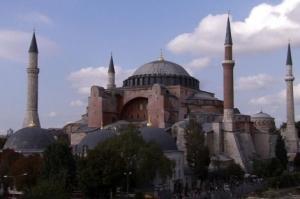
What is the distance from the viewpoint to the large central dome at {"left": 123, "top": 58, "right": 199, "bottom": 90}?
4406cm

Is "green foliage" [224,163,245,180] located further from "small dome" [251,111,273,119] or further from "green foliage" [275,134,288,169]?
"small dome" [251,111,273,119]

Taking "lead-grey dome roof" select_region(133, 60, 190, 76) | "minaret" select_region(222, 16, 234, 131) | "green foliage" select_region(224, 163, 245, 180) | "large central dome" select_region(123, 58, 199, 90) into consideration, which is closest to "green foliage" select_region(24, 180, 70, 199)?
"green foliage" select_region(224, 163, 245, 180)

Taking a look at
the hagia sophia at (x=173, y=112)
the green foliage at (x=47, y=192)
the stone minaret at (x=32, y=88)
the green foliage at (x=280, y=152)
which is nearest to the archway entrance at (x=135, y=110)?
the hagia sophia at (x=173, y=112)

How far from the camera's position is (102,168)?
21.8 meters

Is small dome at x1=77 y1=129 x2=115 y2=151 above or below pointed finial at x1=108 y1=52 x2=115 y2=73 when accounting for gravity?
below

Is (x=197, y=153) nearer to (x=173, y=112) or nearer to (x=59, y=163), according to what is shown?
Result: (x=173, y=112)

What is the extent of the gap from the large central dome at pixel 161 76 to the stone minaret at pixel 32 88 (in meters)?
8.90

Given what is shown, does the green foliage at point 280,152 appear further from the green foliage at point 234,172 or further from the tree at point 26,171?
the tree at point 26,171

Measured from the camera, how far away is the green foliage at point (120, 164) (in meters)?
21.8

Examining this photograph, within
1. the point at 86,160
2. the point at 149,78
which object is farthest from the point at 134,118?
the point at 86,160

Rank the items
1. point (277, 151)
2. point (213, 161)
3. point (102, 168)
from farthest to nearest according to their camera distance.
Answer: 1. point (277, 151)
2. point (213, 161)
3. point (102, 168)

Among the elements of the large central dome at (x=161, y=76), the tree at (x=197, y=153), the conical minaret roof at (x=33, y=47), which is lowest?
the tree at (x=197, y=153)

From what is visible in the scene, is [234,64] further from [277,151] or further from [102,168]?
[102,168]

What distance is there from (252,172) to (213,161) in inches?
110
